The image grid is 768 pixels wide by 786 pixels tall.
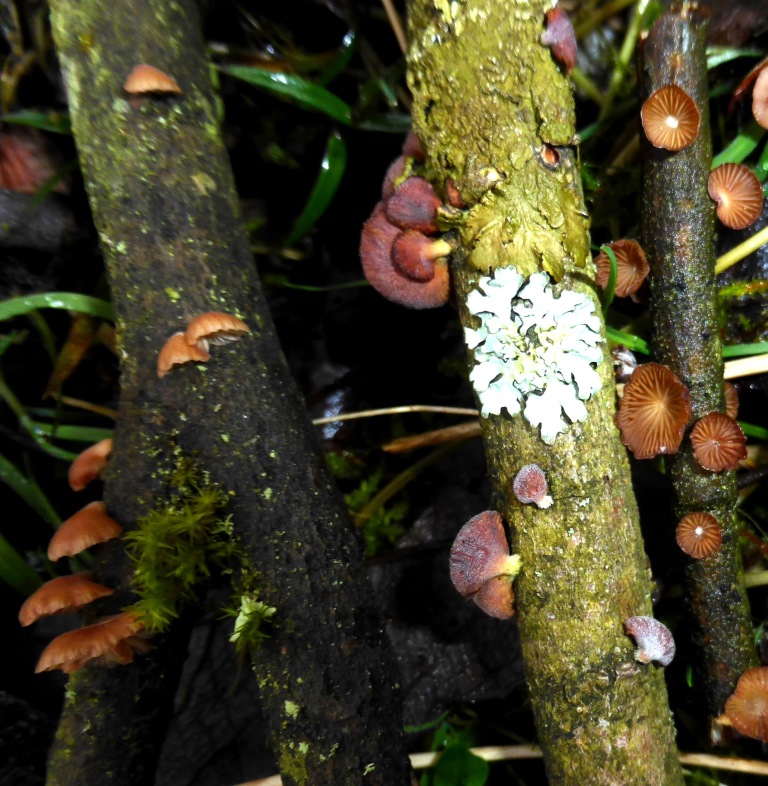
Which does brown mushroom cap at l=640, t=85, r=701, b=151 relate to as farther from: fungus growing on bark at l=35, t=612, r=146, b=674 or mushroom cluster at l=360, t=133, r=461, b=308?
fungus growing on bark at l=35, t=612, r=146, b=674

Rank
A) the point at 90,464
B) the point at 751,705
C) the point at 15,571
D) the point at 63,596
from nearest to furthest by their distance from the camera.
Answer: the point at 63,596 < the point at 751,705 < the point at 90,464 < the point at 15,571

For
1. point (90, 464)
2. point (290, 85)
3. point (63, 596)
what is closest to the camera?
point (63, 596)

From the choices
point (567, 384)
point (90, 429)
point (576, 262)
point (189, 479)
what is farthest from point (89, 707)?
point (576, 262)

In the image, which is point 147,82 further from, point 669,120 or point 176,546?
point 669,120

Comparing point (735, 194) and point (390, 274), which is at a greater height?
point (735, 194)

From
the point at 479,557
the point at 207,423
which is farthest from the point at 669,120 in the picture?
the point at 207,423

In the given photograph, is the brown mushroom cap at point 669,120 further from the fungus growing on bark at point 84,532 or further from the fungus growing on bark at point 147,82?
the fungus growing on bark at point 84,532

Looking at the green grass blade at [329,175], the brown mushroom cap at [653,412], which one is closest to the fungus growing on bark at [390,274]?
the brown mushroom cap at [653,412]

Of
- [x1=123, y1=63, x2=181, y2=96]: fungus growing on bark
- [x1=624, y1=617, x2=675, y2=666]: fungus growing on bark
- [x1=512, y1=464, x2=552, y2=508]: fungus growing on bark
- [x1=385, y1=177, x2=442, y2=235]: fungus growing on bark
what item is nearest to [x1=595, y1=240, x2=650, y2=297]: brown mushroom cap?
[x1=385, y1=177, x2=442, y2=235]: fungus growing on bark
